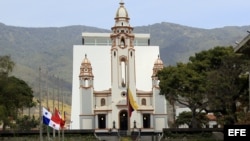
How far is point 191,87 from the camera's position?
61.1 metres

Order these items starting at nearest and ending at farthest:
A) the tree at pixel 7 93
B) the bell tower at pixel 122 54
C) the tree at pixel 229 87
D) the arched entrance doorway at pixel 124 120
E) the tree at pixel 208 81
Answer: the tree at pixel 229 87 < the tree at pixel 208 81 < the tree at pixel 7 93 < the arched entrance doorway at pixel 124 120 < the bell tower at pixel 122 54

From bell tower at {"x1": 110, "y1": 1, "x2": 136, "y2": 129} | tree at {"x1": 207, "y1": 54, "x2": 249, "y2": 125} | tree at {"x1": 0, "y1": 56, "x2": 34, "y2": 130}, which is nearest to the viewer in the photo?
tree at {"x1": 207, "y1": 54, "x2": 249, "y2": 125}

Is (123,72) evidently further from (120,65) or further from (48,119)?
(48,119)

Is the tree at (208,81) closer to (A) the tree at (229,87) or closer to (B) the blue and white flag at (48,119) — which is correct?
(A) the tree at (229,87)

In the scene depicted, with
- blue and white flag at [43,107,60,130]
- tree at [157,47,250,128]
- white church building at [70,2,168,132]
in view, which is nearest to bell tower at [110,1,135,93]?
white church building at [70,2,168,132]

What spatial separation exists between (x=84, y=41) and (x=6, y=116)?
54.2m

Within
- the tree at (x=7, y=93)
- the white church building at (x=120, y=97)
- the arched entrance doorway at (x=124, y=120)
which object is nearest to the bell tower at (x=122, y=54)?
the white church building at (x=120, y=97)

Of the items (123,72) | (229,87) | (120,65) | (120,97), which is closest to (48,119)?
(229,87)

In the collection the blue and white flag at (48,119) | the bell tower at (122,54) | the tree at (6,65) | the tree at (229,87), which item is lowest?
the blue and white flag at (48,119)

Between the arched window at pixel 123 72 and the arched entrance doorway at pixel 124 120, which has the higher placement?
the arched window at pixel 123 72

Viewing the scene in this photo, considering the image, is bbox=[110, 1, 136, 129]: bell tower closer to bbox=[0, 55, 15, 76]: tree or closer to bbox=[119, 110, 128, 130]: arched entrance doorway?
bbox=[119, 110, 128, 130]: arched entrance doorway

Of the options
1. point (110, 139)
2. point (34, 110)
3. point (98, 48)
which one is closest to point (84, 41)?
point (98, 48)

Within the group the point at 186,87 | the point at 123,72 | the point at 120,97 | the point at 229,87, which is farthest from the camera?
the point at 123,72

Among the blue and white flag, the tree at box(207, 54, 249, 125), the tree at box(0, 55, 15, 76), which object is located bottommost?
the blue and white flag
